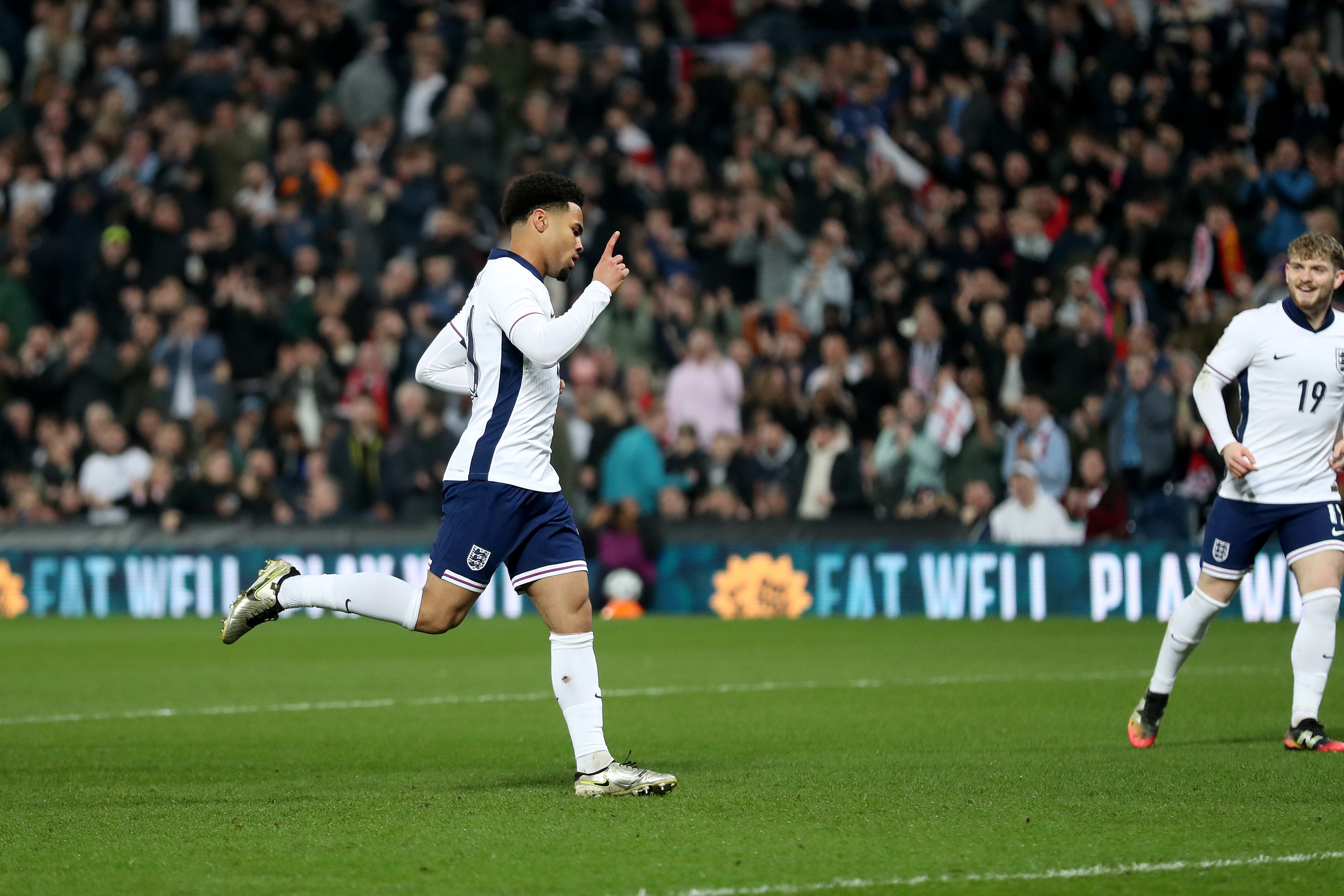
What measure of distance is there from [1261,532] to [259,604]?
4383 millimetres

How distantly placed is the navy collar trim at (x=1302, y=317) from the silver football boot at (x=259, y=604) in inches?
177

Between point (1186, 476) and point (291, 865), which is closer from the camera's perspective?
point (291, 865)

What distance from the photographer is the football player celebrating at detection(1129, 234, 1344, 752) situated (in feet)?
28.0

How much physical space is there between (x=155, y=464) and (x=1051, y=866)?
16.6 m

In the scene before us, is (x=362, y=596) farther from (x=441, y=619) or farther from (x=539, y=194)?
(x=539, y=194)

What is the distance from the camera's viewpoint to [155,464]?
20844mm

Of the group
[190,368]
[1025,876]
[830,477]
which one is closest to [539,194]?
[1025,876]

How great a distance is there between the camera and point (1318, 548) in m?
8.56

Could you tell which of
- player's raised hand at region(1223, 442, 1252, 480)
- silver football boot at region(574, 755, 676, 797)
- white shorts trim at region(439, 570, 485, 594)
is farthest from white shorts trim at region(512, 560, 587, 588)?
player's raised hand at region(1223, 442, 1252, 480)

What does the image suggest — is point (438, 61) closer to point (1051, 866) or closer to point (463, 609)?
point (463, 609)

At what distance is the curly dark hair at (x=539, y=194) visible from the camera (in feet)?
24.2

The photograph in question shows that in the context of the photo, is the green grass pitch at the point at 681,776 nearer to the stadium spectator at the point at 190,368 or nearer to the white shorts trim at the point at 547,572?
the white shorts trim at the point at 547,572

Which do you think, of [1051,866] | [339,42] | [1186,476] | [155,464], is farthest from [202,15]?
[1051,866]

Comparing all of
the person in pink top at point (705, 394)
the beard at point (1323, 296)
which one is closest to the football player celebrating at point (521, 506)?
the beard at point (1323, 296)
